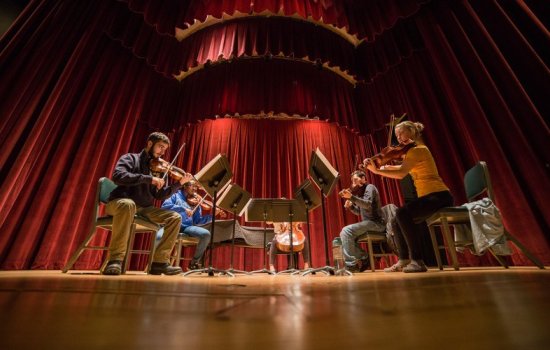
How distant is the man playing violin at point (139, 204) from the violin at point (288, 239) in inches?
73.4

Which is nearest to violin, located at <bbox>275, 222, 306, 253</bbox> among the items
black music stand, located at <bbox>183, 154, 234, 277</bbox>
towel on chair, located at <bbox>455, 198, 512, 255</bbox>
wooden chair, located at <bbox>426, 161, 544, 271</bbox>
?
black music stand, located at <bbox>183, 154, 234, 277</bbox>

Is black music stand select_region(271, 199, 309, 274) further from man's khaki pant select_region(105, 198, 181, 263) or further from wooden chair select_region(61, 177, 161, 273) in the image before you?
wooden chair select_region(61, 177, 161, 273)

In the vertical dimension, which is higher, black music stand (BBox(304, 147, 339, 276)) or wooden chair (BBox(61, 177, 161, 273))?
black music stand (BBox(304, 147, 339, 276))

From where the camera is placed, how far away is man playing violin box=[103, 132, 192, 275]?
2.52 meters

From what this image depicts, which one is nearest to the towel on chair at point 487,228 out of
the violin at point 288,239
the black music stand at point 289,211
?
the black music stand at point 289,211

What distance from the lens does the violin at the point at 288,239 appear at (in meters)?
4.36

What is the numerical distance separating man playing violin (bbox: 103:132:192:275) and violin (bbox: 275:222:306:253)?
6.12ft

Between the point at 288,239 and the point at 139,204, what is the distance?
233cm

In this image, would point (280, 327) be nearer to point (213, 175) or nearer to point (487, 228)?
point (213, 175)

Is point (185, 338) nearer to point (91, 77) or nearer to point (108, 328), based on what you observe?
point (108, 328)

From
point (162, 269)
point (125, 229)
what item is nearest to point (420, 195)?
point (162, 269)

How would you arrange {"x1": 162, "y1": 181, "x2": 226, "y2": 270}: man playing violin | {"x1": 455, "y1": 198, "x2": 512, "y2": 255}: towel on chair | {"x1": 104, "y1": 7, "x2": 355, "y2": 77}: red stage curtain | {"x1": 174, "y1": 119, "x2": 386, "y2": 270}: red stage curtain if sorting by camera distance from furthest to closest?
{"x1": 174, "y1": 119, "x2": 386, "y2": 270}: red stage curtain → {"x1": 104, "y1": 7, "x2": 355, "y2": 77}: red stage curtain → {"x1": 162, "y1": 181, "x2": 226, "y2": 270}: man playing violin → {"x1": 455, "y1": 198, "x2": 512, "y2": 255}: towel on chair

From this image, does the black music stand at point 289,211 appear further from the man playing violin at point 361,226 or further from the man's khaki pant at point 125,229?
the man's khaki pant at point 125,229

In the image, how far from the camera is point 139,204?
9.29 ft
